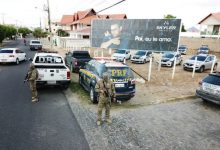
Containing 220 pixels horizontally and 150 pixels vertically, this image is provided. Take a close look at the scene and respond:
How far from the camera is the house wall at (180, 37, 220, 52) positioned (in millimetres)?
39691

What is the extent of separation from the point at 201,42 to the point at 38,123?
41991 mm

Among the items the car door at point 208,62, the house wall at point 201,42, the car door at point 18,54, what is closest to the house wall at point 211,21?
the house wall at point 201,42

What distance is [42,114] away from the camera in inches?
318

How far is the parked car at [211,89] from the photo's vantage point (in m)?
9.28

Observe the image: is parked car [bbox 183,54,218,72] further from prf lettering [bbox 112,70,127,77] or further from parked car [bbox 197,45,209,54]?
parked car [bbox 197,45,209,54]

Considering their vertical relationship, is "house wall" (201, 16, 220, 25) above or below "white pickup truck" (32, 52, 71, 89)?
above

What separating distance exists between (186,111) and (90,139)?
4.91 m

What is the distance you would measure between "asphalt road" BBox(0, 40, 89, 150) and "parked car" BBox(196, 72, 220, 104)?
19.8ft

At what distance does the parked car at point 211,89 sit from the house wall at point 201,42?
3333cm

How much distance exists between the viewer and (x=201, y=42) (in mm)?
42906

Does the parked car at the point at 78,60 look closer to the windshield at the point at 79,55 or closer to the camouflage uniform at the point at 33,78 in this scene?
the windshield at the point at 79,55

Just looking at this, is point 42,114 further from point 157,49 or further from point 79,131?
point 157,49

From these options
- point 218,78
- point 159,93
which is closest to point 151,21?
point 159,93

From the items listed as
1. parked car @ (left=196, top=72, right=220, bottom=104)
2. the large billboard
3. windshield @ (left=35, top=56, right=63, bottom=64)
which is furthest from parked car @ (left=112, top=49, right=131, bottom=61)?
parked car @ (left=196, top=72, right=220, bottom=104)
